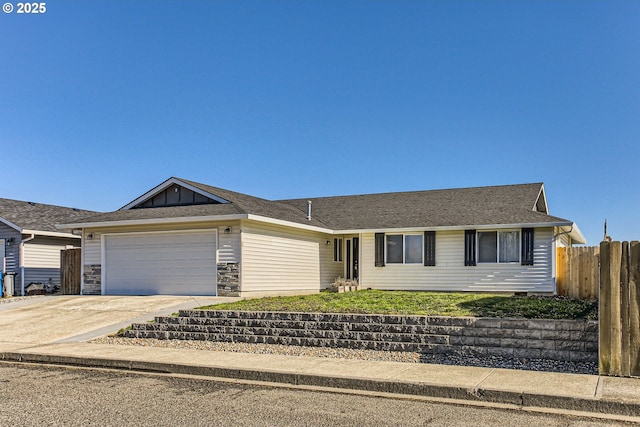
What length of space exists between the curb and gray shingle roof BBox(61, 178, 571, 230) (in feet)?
28.9

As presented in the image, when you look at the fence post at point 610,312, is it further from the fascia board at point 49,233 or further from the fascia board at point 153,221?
the fascia board at point 49,233

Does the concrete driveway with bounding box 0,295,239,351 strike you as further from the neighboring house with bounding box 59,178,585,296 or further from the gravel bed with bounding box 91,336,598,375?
the neighboring house with bounding box 59,178,585,296

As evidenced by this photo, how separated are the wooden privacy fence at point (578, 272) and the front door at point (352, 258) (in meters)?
7.88

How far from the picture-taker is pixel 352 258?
24.4 meters

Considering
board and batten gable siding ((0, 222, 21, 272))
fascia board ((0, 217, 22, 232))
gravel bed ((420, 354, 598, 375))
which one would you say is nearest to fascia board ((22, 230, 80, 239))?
fascia board ((0, 217, 22, 232))

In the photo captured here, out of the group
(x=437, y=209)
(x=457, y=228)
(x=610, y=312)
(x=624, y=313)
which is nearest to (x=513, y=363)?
(x=610, y=312)

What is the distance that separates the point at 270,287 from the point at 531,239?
353 inches

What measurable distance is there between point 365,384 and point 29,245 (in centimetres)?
2017

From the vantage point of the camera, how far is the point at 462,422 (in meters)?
6.28

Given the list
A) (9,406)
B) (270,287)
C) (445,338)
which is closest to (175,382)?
(9,406)

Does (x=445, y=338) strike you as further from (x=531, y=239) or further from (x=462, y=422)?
(x=531, y=239)

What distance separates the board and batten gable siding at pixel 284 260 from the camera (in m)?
18.7

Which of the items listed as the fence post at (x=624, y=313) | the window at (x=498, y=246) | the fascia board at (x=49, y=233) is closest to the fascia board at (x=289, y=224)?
the window at (x=498, y=246)

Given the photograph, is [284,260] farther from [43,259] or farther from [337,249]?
[43,259]
